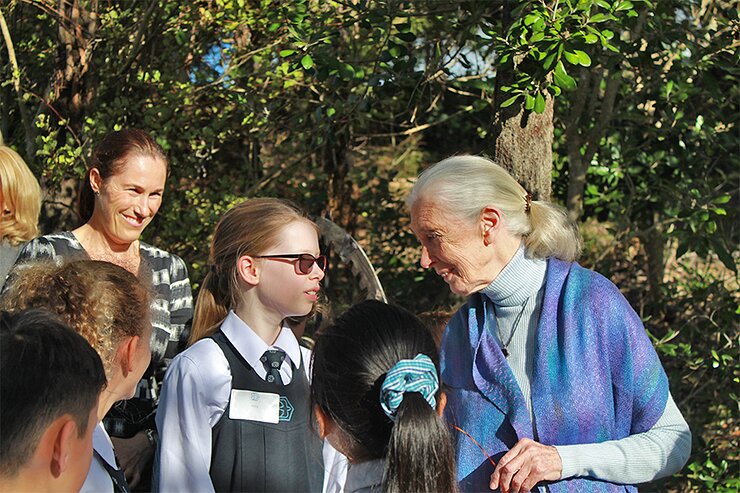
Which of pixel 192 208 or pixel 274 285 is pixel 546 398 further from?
pixel 192 208

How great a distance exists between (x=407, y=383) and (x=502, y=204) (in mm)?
757

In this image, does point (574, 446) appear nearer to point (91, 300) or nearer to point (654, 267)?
point (91, 300)

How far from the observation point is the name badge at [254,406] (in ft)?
8.86

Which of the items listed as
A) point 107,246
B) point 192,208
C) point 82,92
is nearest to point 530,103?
point 107,246

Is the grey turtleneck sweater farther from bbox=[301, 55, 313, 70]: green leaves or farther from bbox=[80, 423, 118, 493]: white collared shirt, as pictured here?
bbox=[301, 55, 313, 70]: green leaves

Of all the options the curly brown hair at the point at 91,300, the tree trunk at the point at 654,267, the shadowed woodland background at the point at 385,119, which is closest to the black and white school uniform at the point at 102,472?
the curly brown hair at the point at 91,300

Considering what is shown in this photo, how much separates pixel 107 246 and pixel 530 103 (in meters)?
1.68

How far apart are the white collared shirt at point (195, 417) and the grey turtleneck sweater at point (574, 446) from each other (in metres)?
0.59

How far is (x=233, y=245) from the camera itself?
303 centimetres

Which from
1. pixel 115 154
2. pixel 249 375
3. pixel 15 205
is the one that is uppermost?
pixel 115 154

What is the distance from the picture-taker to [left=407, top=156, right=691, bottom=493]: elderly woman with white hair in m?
2.22

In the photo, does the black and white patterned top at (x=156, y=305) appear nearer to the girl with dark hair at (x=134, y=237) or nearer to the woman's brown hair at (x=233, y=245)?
the girl with dark hair at (x=134, y=237)

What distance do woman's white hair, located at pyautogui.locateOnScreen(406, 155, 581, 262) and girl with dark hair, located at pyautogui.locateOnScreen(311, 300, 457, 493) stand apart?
0.51m

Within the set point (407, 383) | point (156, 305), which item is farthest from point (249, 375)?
point (407, 383)
